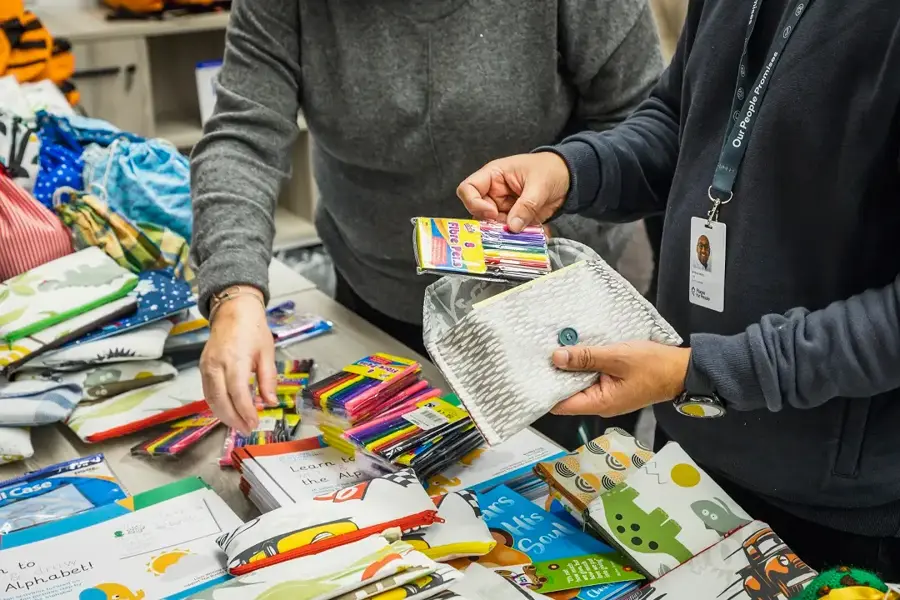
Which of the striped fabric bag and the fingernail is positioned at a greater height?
the fingernail

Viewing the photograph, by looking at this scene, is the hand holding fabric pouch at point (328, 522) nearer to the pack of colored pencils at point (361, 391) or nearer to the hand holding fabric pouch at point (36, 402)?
the pack of colored pencils at point (361, 391)

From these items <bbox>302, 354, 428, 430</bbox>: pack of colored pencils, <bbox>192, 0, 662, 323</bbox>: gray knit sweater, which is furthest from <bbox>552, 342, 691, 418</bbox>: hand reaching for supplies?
<bbox>192, 0, 662, 323</bbox>: gray knit sweater

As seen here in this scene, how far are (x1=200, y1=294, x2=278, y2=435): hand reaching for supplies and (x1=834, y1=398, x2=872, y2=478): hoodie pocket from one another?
65 cm

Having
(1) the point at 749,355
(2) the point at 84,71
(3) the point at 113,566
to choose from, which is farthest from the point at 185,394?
(2) the point at 84,71

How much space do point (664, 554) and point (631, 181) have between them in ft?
1.57

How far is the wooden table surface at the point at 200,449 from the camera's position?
3.93 feet

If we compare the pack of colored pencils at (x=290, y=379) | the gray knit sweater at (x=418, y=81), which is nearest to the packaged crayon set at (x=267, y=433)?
the pack of colored pencils at (x=290, y=379)

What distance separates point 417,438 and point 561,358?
0.29 metres

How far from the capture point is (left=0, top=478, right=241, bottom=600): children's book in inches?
37.4

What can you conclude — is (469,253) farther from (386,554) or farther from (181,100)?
(181,100)

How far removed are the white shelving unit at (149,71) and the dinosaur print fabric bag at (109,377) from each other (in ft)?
4.94

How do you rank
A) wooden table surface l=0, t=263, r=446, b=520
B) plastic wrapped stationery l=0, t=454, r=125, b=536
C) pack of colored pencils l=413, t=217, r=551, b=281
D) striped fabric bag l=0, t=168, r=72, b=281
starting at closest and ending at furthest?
pack of colored pencils l=413, t=217, r=551, b=281 < plastic wrapped stationery l=0, t=454, r=125, b=536 < wooden table surface l=0, t=263, r=446, b=520 < striped fabric bag l=0, t=168, r=72, b=281

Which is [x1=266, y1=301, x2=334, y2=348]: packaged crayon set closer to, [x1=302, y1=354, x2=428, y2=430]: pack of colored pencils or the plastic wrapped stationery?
[x1=302, y1=354, x2=428, y2=430]: pack of colored pencils

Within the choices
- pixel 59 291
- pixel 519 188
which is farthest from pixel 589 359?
pixel 59 291
